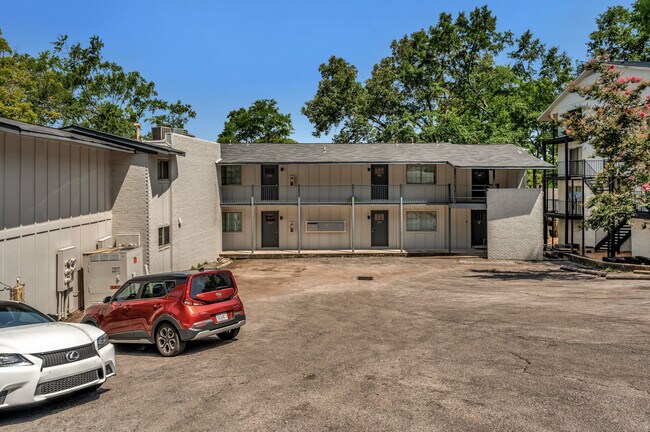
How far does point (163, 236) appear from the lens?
20.1 metres

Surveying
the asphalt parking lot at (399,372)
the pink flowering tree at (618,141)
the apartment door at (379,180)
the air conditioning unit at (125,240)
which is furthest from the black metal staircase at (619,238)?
the air conditioning unit at (125,240)

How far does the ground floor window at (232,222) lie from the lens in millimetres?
30062

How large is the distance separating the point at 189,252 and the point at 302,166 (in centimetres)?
936

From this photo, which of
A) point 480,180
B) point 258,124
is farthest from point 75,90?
point 480,180

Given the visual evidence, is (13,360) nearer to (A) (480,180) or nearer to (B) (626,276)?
(B) (626,276)

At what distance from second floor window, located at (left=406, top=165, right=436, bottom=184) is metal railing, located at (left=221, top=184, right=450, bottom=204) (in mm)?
629

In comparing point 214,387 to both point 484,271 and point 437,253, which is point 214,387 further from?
point 437,253

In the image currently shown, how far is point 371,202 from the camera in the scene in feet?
95.0

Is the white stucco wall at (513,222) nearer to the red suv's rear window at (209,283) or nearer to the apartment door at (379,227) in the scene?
the apartment door at (379,227)

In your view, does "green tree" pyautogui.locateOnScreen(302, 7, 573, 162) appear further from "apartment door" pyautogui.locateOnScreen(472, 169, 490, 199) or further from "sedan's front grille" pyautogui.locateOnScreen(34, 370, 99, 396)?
"sedan's front grille" pyautogui.locateOnScreen(34, 370, 99, 396)

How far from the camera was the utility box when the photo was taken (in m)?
15.2

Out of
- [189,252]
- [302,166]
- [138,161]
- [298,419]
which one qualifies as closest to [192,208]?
[189,252]

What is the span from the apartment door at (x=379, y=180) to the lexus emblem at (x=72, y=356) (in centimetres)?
2420

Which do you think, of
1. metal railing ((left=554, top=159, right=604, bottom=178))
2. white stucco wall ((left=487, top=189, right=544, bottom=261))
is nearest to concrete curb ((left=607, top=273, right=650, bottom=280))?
white stucco wall ((left=487, top=189, right=544, bottom=261))
